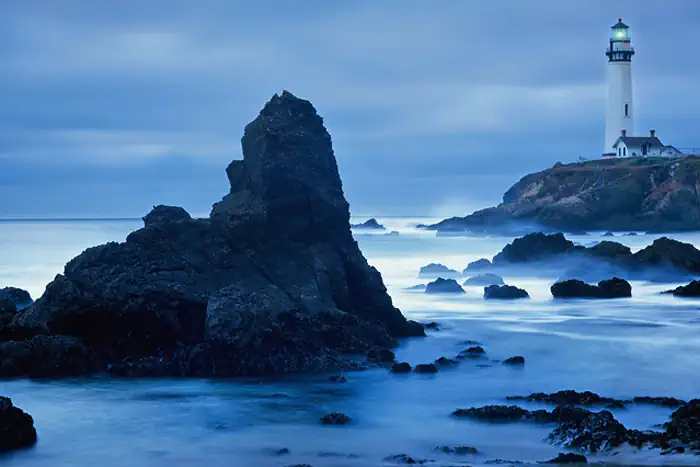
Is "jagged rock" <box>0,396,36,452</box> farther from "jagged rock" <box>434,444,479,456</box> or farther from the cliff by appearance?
the cliff

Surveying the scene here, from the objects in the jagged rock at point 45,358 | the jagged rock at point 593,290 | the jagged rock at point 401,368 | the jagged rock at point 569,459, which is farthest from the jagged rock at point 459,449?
the jagged rock at point 593,290

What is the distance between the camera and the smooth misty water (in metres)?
10.3

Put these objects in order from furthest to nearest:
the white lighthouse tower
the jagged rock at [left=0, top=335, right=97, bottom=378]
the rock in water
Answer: the white lighthouse tower → the rock in water → the jagged rock at [left=0, top=335, right=97, bottom=378]

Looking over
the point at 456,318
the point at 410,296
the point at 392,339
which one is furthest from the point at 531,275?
the point at 392,339

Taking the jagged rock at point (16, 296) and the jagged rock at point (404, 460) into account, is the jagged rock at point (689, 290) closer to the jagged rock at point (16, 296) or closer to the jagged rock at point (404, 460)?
the jagged rock at point (16, 296)

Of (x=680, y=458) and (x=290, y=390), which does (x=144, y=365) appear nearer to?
(x=290, y=390)

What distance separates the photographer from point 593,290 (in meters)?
25.2

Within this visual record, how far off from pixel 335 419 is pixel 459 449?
193 centimetres

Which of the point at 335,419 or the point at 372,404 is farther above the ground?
the point at 372,404

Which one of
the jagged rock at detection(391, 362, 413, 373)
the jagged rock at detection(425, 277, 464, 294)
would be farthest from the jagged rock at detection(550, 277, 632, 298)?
the jagged rock at detection(391, 362, 413, 373)

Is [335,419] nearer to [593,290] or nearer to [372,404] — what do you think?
[372,404]

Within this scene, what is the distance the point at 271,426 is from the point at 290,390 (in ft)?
5.37

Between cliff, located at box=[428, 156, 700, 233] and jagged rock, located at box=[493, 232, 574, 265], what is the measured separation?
25827 millimetres

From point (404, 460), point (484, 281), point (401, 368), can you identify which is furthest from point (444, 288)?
point (404, 460)
